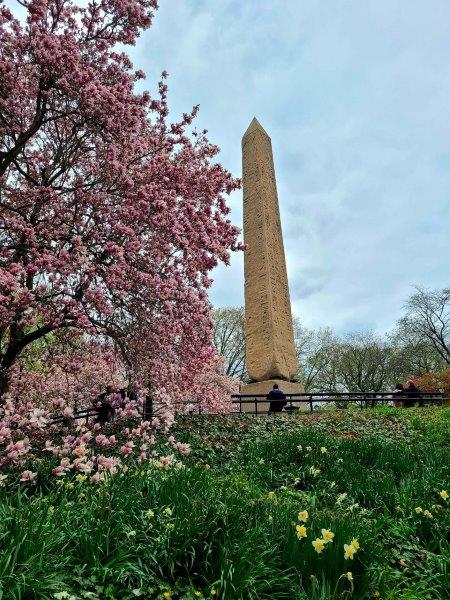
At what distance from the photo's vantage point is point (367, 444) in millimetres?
7137

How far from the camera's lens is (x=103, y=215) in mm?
6238

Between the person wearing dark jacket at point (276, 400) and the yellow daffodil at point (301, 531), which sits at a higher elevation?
the person wearing dark jacket at point (276, 400)

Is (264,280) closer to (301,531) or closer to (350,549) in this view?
(301,531)

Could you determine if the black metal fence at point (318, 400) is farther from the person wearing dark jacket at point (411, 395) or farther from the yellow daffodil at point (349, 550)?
the yellow daffodil at point (349, 550)

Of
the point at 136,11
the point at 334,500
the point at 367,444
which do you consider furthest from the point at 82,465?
the point at 136,11

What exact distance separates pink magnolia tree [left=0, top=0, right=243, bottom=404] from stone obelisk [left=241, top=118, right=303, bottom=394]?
6.97m

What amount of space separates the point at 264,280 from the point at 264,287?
232 mm

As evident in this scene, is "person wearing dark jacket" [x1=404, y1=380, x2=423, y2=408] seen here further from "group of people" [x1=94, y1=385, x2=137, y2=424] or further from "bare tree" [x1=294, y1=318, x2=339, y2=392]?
"bare tree" [x1=294, y1=318, x2=339, y2=392]

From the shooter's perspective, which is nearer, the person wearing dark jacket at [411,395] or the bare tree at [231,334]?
the person wearing dark jacket at [411,395]

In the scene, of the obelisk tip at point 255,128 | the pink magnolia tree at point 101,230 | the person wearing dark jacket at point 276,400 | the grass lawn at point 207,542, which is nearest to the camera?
the grass lawn at point 207,542

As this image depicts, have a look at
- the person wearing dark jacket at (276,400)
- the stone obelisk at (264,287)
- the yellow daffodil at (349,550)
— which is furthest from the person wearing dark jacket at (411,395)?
the yellow daffodil at (349,550)

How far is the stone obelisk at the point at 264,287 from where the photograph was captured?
47.6ft

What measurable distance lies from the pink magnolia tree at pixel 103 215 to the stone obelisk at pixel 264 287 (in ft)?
22.9

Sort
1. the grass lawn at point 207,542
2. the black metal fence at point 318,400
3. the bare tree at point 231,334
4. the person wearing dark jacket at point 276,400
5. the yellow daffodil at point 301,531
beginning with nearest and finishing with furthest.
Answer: the grass lawn at point 207,542, the yellow daffodil at point 301,531, the person wearing dark jacket at point 276,400, the black metal fence at point 318,400, the bare tree at point 231,334
